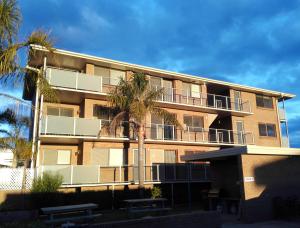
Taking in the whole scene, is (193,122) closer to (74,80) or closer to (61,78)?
(74,80)

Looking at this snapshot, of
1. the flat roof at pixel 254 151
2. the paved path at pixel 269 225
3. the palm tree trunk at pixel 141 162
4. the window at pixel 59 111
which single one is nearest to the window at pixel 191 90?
the palm tree trunk at pixel 141 162

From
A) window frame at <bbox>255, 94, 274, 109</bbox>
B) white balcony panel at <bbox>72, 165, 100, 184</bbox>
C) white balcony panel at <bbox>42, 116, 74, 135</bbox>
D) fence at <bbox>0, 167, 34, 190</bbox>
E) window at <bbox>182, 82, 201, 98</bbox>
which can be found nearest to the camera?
fence at <bbox>0, 167, 34, 190</bbox>

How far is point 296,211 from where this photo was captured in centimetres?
1479

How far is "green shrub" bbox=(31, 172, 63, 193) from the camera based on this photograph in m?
16.9

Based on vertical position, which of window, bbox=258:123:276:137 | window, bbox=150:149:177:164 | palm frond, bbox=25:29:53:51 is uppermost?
window, bbox=258:123:276:137

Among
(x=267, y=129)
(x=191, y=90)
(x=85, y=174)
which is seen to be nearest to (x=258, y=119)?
(x=267, y=129)

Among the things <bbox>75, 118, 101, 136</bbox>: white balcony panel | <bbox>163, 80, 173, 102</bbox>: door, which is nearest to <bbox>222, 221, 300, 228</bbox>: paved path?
<bbox>75, 118, 101, 136</bbox>: white balcony panel

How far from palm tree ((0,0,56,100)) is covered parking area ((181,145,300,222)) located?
1014 cm

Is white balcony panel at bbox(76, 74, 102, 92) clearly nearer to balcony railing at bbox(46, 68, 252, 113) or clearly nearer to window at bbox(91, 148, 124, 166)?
balcony railing at bbox(46, 68, 252, 113)

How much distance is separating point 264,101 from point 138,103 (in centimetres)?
1675

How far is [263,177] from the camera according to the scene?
15.1 meters

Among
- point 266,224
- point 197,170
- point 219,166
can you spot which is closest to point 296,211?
point 266,224

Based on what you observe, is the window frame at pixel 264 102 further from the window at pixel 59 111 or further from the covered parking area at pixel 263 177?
the window at pixel 59 111

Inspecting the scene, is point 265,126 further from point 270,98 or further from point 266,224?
point 266,224
